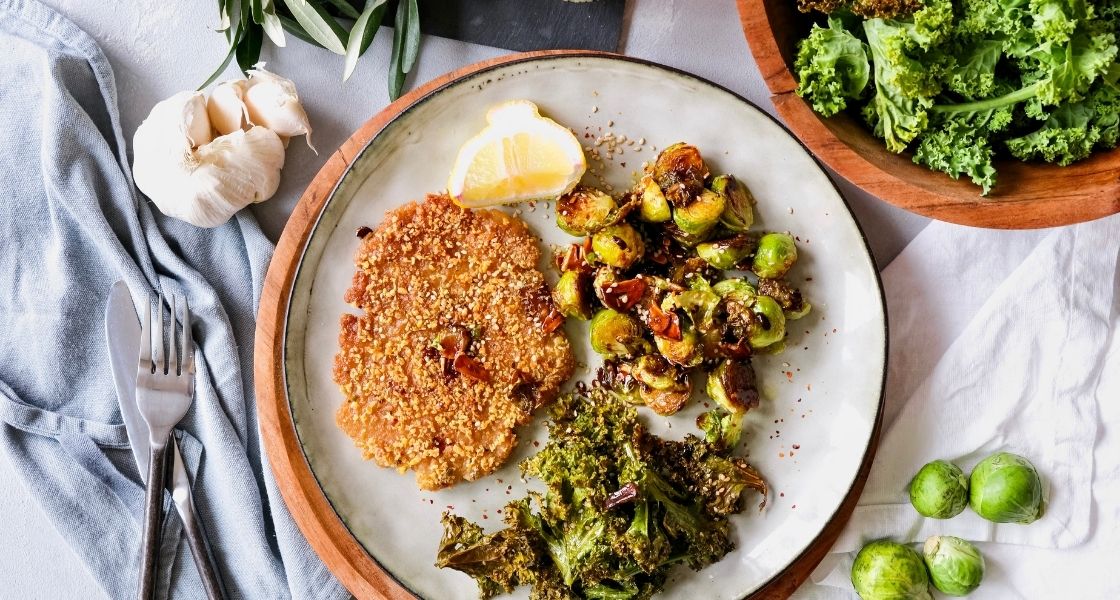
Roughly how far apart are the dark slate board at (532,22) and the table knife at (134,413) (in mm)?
1335

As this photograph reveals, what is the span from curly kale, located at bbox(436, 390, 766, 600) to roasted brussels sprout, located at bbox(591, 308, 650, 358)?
0.55ft

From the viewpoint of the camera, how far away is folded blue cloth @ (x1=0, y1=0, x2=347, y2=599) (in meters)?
2.56

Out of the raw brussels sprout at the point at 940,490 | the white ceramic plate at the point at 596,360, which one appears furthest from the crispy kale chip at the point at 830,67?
the raw brussels sprout at the point at 940,490

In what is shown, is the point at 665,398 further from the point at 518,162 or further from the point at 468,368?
the point at 518,162

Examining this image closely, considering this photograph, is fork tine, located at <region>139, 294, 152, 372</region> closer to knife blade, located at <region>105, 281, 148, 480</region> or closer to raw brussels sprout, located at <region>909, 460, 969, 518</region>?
knife blade, located at <region>105, 281, 148, 480</region>

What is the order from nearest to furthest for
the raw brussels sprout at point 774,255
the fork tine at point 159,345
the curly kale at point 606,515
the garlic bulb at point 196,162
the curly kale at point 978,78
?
the curly kale at point 978,78 → the curly kale at point 606,515 → the raw brussels sprout at point 774,255 → the garlic bulb at point 196,162 → the fork tine at point 159,345

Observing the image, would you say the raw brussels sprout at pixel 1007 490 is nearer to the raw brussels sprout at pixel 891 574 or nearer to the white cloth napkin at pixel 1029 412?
the white cloth napkin at pixel 1029 412

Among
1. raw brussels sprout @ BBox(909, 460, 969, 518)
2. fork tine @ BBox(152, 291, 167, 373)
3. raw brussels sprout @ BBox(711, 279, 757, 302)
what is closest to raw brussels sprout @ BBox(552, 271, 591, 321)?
raw brussels sprout @ BBox(711, 279, 757, 302)

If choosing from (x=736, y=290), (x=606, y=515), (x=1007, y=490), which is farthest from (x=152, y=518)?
(x=1007, y=490)

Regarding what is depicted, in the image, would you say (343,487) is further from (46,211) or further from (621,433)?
A: (46,211)

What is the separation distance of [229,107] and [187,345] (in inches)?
29.3

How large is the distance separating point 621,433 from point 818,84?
3.50ft

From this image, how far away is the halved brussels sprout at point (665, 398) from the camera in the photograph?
232cm

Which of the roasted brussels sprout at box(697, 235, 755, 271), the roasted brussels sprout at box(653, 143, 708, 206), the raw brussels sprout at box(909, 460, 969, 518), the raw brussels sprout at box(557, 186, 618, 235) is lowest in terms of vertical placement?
the raw brussels sprout at box(909, 460, 969, 518)
